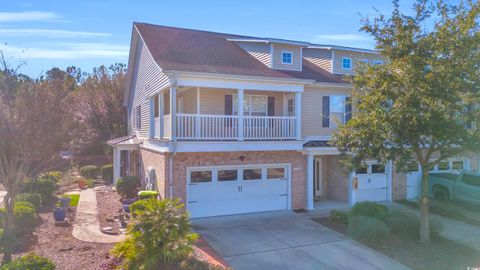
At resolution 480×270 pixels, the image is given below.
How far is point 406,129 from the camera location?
1017cm

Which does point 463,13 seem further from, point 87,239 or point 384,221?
point 87,239

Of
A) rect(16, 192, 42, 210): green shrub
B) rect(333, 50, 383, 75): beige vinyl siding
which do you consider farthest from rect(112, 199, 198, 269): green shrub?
rect(333, 50, 383, 75): beige vinyl siding

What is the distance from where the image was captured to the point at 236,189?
47.8 ft

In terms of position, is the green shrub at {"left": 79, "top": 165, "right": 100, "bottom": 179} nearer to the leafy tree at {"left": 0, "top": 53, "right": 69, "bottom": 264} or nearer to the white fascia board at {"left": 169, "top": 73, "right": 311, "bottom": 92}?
the leafy tree at {"left": 0, "top": 53, "right": 69, "bottom": 264}

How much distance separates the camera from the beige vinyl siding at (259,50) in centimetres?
1705

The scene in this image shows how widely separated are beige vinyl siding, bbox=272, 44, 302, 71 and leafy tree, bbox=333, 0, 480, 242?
5937 mm

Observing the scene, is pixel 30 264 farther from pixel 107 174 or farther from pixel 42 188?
pixel 107 174

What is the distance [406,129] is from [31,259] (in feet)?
32.6

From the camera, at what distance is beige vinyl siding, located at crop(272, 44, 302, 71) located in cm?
1692

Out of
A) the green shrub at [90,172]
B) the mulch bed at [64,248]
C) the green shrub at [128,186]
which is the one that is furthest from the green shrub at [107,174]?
the mulch bed at [64,248]

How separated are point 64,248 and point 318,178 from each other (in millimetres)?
12273

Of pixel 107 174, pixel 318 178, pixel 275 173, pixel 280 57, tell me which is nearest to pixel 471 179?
pixel 318 178

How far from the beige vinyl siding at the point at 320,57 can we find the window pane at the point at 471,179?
329 inches

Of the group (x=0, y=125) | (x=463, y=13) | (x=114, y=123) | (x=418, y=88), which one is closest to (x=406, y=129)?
(x=418, y=88)
